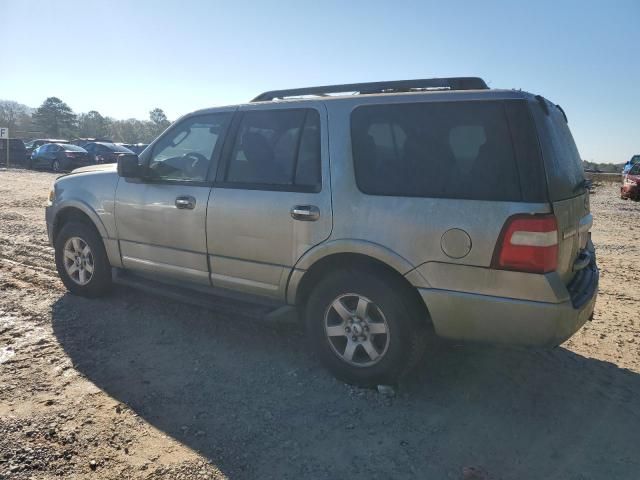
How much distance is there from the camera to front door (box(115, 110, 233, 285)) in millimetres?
4094

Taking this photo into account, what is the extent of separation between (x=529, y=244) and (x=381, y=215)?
0.91 meters

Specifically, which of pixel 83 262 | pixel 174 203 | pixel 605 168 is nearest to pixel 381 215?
pixel 174 203

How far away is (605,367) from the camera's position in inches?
152

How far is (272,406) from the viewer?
324 cm

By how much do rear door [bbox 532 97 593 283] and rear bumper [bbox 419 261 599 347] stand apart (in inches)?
9.0

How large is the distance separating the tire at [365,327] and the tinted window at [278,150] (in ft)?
2.46

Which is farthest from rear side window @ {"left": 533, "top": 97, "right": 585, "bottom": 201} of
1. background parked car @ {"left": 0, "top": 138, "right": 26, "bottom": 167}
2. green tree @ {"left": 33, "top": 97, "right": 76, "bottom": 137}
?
green tree @ {"left": 33, "top": 97, "right": 76, "bottom": 137}

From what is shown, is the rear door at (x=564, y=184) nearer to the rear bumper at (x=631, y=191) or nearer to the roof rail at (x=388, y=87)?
the roof rail at (x=388, y=87)

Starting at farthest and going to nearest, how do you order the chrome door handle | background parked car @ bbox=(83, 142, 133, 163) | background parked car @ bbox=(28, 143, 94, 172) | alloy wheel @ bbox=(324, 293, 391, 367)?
1. background parked car @ bbox=(83, 142, 133, 163)
2. background parked car @ bbox=(28, 143, 94, 172)
3. the chrome door handle
4. alloy wheel @ bbox=(324, 293, 391, 367)

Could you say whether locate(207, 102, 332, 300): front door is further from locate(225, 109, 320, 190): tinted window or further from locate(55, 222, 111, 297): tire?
locate(55, 222, 111, 297): tire

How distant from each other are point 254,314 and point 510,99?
231 centimetres

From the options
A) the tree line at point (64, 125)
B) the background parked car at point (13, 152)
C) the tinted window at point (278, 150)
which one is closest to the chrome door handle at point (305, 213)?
the tinted window at point (278, 150)

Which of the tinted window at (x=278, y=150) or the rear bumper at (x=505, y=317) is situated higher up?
the tinted window at (x=278, y=150)

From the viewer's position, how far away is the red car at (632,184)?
58.1 feet
